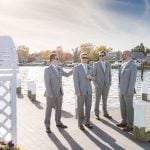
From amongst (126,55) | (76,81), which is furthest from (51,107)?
(126,55)

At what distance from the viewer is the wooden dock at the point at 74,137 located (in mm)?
7426

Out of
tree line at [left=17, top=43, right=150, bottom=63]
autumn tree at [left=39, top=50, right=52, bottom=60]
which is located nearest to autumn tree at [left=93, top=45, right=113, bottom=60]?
tree line at [left=17, top=43, right=150, bottom=63]

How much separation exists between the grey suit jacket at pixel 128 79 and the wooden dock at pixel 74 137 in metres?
1.13

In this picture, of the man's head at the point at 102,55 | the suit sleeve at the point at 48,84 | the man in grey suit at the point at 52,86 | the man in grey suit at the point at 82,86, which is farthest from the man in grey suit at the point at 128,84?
the suit sleeve at the point at 48,84

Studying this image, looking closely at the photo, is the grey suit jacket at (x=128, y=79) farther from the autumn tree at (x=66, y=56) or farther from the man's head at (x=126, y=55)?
the autumn tree at (x=66, y=56)

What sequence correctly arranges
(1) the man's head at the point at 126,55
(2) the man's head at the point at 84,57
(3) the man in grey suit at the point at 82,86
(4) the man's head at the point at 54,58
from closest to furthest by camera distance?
(4) the man's head at the point at 54,58 → (1) the man's head at the point at 126,55 → (2) the man's head at the point at 84,57 → (3) the man in grey suit at the point at 82,86

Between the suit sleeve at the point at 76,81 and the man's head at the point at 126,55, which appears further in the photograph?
the suit sleeve at the point at 76,81

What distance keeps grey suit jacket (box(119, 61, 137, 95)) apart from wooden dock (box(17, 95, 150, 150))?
1.13 metres

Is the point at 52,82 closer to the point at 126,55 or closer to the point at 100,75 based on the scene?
the point at 100,75

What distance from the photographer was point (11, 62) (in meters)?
5.59

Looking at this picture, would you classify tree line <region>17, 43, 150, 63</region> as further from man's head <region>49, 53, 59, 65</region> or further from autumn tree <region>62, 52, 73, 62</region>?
man's head <region>49, 53, 59, 65</region>

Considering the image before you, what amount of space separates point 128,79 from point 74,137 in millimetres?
2249

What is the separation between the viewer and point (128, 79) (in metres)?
8.98

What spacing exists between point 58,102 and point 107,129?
156 cm
